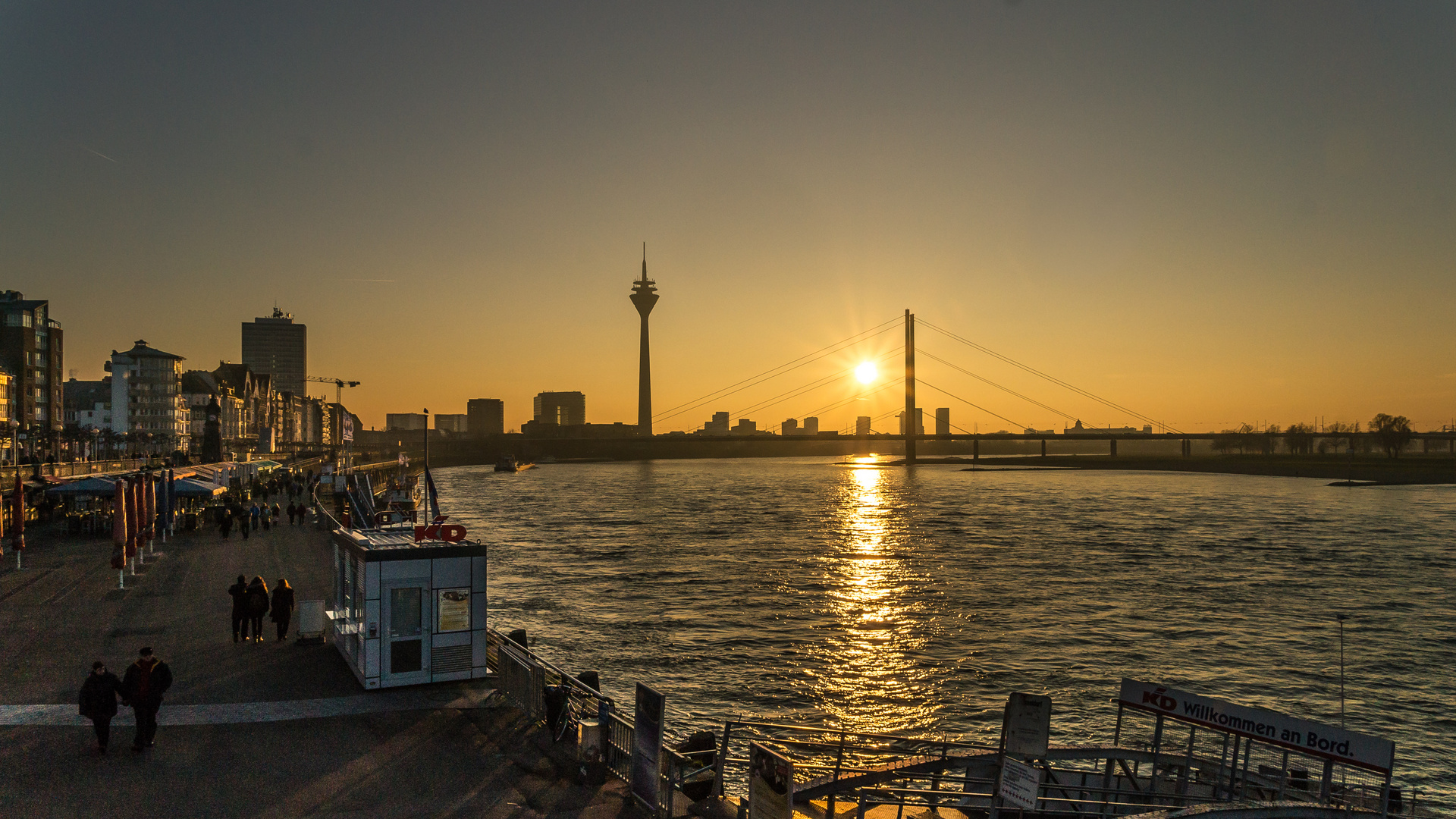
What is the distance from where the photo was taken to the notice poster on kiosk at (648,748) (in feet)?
36.2

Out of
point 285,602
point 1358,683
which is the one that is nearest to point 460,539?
point 285,602

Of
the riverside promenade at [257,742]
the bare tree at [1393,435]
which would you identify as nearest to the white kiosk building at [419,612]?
the riverside promenade at [257,742]

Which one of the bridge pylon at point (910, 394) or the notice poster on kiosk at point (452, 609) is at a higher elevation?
the bridge pylon at point (910, 394)

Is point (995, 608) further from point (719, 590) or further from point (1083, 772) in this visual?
point (1083, 772)

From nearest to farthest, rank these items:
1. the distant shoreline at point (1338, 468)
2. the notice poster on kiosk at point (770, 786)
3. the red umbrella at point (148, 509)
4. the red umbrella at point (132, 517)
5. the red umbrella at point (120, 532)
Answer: the notice poster on kiosk at point (770, 786) < the red umbrella at point (120, 532) < the red umbrella at point (132, 517) < the red umbrella at point (148, 509) < the distant shoreline at point (1338, 468)

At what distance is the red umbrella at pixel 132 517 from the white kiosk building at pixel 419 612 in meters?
16.3

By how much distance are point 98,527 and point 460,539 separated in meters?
34.5

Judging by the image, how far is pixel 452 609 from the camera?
52.1 ft

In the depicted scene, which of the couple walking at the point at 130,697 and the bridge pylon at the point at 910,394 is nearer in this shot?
the couple walking at the point at 130,697

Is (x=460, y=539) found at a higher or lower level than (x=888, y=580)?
higher

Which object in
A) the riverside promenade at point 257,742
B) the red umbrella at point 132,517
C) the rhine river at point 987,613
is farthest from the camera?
the red umbrella at point 132,517

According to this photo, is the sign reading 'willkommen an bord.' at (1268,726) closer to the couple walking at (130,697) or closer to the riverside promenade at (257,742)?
the riverside promenade at (257,742)

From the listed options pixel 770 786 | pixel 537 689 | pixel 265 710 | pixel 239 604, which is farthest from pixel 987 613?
pixel 770 786

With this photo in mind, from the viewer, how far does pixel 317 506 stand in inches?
2045
